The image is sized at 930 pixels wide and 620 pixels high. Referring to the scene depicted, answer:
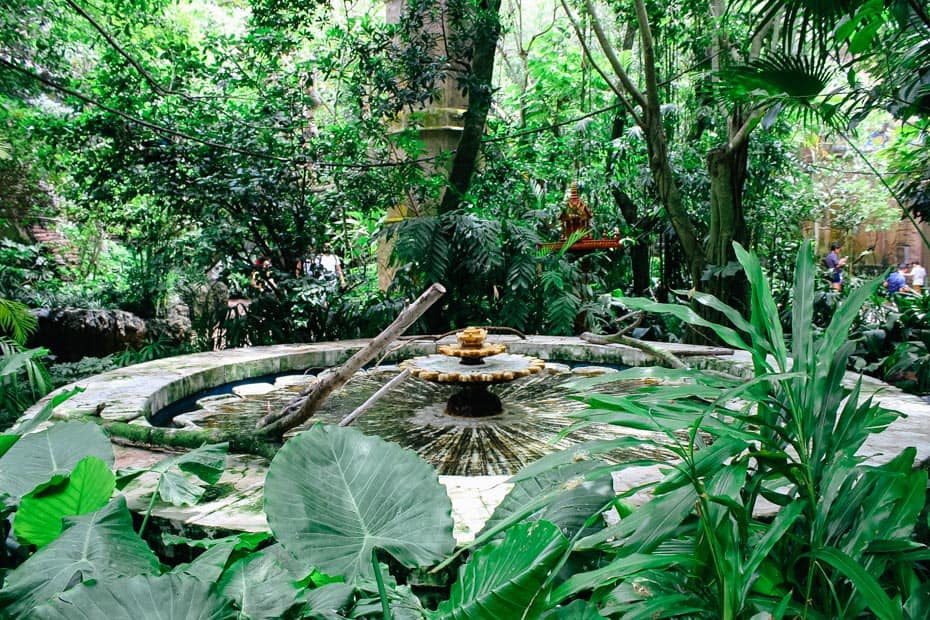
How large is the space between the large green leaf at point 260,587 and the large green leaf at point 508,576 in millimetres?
158

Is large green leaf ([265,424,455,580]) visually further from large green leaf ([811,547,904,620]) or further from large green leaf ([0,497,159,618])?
large green leaf ([811,547,904,620])

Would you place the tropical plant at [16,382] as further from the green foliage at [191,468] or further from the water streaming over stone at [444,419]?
the green foliage at [191,468]

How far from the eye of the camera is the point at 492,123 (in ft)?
23.3

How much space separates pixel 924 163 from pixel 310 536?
15.9ft

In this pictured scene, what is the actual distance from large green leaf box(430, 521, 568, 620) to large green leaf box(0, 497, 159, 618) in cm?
37

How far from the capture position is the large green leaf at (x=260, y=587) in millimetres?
653

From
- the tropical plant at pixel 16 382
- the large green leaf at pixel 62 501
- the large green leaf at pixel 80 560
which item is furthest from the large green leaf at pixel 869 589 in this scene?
the tropical plant at pixel 16 382

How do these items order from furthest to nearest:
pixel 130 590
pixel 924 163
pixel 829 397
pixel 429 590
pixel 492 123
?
pixel 492 123, pixel 924 163, pixel 429 590, pixel 829 397, pixel 130 590

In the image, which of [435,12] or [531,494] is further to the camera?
[435,12]

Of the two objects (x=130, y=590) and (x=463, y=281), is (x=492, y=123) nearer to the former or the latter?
(x=463, y=281)

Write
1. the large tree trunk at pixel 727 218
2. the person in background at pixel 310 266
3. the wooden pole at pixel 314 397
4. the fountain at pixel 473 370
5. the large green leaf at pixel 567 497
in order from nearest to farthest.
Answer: the large green leaf at pixel 567 497 < the wooden pole at pixel 314 397 < the fountain at pixel 473 370 < the large tree trunk at pixel 727 218 < the person in background at pixel 310 266

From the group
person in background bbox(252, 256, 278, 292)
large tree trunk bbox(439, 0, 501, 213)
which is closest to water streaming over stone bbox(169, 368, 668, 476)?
person in background bbox(252, 256, 278, 292)

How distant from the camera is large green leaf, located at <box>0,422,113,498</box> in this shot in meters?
0.97

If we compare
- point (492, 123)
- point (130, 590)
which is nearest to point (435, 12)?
point (492, 123)
